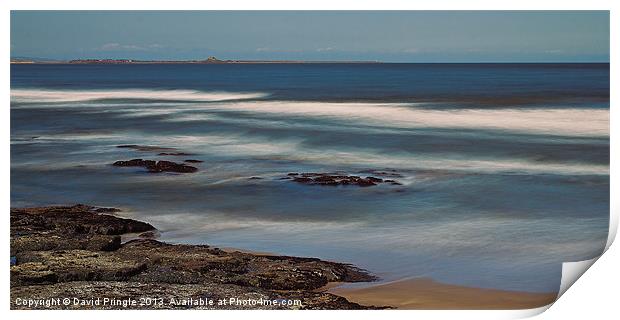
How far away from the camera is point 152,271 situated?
15.5 feet

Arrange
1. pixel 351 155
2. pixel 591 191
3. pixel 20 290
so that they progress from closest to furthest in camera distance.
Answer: pixel 20 290
pixel 591 191
pixel 351 155

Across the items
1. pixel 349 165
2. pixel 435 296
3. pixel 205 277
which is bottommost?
pixel 435 296

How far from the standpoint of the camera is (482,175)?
681cm

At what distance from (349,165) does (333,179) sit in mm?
513

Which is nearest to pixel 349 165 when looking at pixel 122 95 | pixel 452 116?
pixel 452 116

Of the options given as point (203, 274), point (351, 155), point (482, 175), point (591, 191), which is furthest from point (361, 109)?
point (203, 274)

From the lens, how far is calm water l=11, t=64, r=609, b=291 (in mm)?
5355

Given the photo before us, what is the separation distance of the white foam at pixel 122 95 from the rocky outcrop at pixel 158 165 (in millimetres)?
2075

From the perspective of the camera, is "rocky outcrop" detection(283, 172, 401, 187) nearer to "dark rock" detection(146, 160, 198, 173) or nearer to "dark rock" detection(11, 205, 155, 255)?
"dark rock" detection(146, 160, 198, 173)

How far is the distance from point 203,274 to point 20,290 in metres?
0.96

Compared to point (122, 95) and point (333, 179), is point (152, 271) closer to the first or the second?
point (333, 179)

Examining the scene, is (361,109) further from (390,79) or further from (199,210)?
(199,210)

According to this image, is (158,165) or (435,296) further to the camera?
(158,165)

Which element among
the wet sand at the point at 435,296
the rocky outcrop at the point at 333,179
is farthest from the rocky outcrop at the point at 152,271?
the rocky outcrop at the point at 333,179
